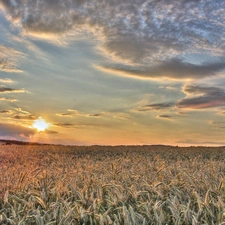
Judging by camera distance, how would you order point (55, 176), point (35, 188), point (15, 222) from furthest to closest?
point (55, 176)
point (35, 188)
point (15, 222)

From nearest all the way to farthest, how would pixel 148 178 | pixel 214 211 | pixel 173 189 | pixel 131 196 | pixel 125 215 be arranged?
pixel 125 215, pixel 214 211, pixel 131 196, pixel 173 189, pixel 148 178

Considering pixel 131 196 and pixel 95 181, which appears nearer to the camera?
pixel 131 196

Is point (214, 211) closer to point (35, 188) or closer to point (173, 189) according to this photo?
point (173, 189)

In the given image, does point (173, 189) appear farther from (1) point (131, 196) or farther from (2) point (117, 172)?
(2) point (117, 172)

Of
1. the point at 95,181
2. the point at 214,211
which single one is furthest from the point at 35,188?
the point at 214,211

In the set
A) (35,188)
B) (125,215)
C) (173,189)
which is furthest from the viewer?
(35,188)

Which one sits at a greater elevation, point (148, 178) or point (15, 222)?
point (148, 178)

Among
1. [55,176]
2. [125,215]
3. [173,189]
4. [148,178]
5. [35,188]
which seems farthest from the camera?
[55,176]

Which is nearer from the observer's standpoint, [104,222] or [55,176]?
[104,222]

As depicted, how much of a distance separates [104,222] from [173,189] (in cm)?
179

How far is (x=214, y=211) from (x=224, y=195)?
741 millimetres

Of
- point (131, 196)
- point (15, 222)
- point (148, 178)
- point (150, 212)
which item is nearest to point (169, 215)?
point (150, 212)

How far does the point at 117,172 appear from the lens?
20.6ft

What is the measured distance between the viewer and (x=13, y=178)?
6266 mm
